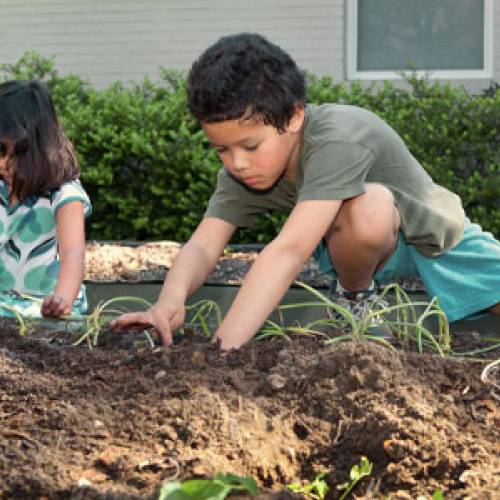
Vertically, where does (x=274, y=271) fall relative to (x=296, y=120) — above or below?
below

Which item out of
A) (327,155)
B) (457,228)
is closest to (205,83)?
(327,155)

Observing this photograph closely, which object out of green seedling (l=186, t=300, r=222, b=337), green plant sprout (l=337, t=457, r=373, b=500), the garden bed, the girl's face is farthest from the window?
green plant sprout (l=337, t=457, r=373, b=500)

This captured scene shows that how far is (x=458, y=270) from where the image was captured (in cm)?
369

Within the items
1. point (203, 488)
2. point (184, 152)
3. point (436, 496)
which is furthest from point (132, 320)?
point (184, 152)

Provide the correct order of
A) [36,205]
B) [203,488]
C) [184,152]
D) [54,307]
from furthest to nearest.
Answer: [184,152]
[36,205]
[54,307]
[203,488]

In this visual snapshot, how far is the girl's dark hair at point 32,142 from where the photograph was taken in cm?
396

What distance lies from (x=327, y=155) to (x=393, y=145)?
44cm

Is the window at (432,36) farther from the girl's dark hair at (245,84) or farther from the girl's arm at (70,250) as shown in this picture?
the girl's dark hair at (245,84)

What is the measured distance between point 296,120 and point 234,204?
56cm

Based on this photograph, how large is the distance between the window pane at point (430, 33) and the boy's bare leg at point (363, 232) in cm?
492

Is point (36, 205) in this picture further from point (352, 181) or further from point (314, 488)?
point (314, 488)

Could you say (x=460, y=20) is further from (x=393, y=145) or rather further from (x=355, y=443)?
(x=355, y=443)

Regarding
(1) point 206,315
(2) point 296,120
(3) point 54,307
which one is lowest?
(1) point 206,315

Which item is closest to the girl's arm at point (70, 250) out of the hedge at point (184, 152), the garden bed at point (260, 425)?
the garden bed at point (260, 425)
